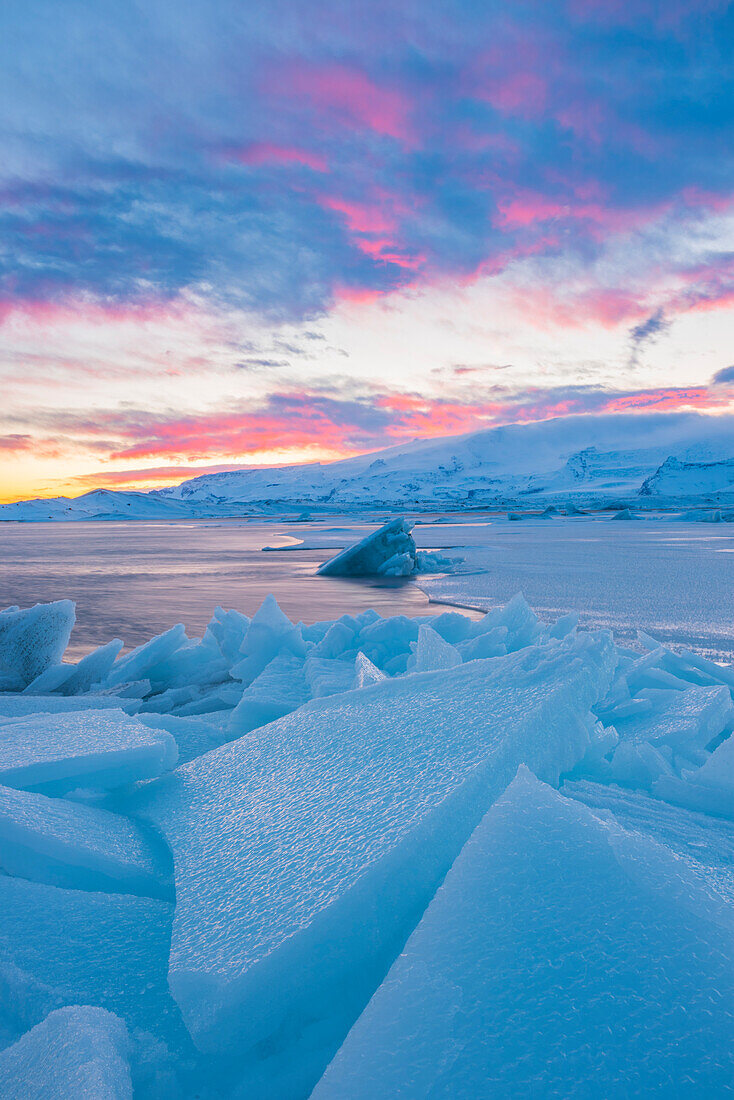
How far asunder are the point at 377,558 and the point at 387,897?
784cm

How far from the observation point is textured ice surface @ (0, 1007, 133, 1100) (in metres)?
0.75

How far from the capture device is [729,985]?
0.77 metres

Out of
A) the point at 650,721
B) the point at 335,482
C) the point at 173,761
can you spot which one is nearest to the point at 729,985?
the point at 650,721

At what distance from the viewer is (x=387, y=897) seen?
3.14 ft

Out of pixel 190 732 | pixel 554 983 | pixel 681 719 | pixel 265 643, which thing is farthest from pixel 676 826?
pixel 265 643

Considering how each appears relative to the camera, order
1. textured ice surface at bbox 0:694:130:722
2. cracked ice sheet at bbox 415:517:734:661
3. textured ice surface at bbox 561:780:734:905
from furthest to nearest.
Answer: cracked ice sheet at bbox 415:517:734:661 → textured ice surface at bbox 0:694:130:722 → textured ice surface at bbox 561:780:734:905

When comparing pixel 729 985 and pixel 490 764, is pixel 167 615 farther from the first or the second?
pixel 729 985

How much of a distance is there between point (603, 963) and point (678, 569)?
25.4 ft

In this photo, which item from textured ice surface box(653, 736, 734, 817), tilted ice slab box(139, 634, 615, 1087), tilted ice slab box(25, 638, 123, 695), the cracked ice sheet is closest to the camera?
tilted ice slab box(139, 634, 615, 1087)

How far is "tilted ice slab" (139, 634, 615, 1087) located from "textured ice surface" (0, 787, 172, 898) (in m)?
0.08

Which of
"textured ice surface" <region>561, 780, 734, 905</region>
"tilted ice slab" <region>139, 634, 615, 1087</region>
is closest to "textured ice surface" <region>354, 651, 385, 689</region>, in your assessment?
"tilted ice slab" <region>139, 634, 615, 1087</region>

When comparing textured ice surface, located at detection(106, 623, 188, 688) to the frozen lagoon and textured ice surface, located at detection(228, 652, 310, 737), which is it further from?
the frozen lagoon

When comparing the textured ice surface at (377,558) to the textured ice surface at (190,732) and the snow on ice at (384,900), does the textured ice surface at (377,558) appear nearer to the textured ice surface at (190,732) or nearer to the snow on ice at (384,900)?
the textured ice surface at (190,732)

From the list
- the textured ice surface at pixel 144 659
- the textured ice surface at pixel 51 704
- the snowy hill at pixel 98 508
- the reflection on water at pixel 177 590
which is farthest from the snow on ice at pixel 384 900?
the snowy hill at pixel 98 508
